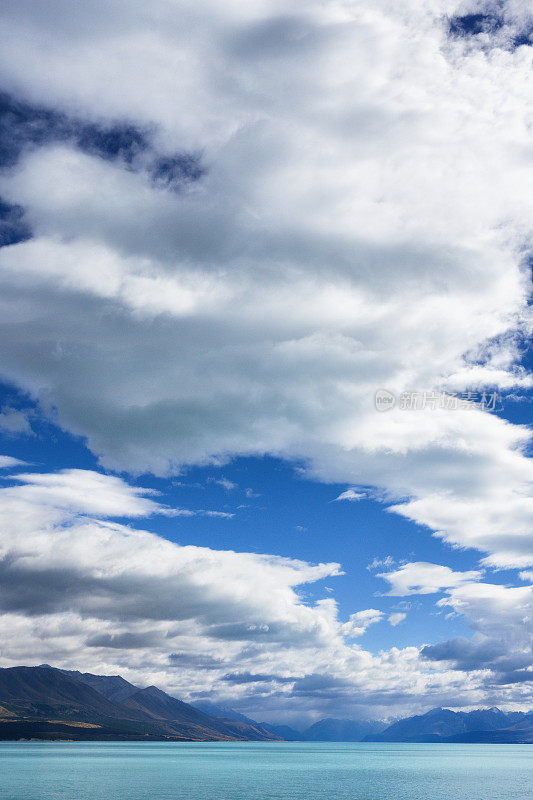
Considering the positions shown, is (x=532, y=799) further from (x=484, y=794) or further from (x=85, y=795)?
(x=85, y=795)

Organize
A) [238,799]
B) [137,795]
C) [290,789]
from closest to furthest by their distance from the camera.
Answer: [238,799] → [137,795] → [290,789]

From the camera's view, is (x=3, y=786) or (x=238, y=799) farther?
(x=3, y=786)

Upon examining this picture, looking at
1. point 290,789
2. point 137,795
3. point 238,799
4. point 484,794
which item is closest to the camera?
point 238,799

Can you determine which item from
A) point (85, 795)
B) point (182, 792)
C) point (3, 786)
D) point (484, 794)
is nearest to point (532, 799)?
point (484, 794)

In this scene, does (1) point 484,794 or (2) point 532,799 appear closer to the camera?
(2) point 532,799

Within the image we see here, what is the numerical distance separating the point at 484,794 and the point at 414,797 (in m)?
27.5

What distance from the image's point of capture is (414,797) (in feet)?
497

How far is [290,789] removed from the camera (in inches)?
6978

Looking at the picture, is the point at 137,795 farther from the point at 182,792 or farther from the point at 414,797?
the point at 414,797

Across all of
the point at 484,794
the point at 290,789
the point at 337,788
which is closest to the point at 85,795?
the point at 290,789

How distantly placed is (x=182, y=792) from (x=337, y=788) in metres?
48.9

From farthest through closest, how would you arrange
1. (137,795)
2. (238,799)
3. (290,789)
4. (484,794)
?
(290,789) < (484,794) < (137,795) < (238,799)

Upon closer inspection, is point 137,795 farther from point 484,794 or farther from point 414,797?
point 484,794

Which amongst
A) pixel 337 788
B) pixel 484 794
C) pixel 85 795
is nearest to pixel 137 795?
pixel 85 795
